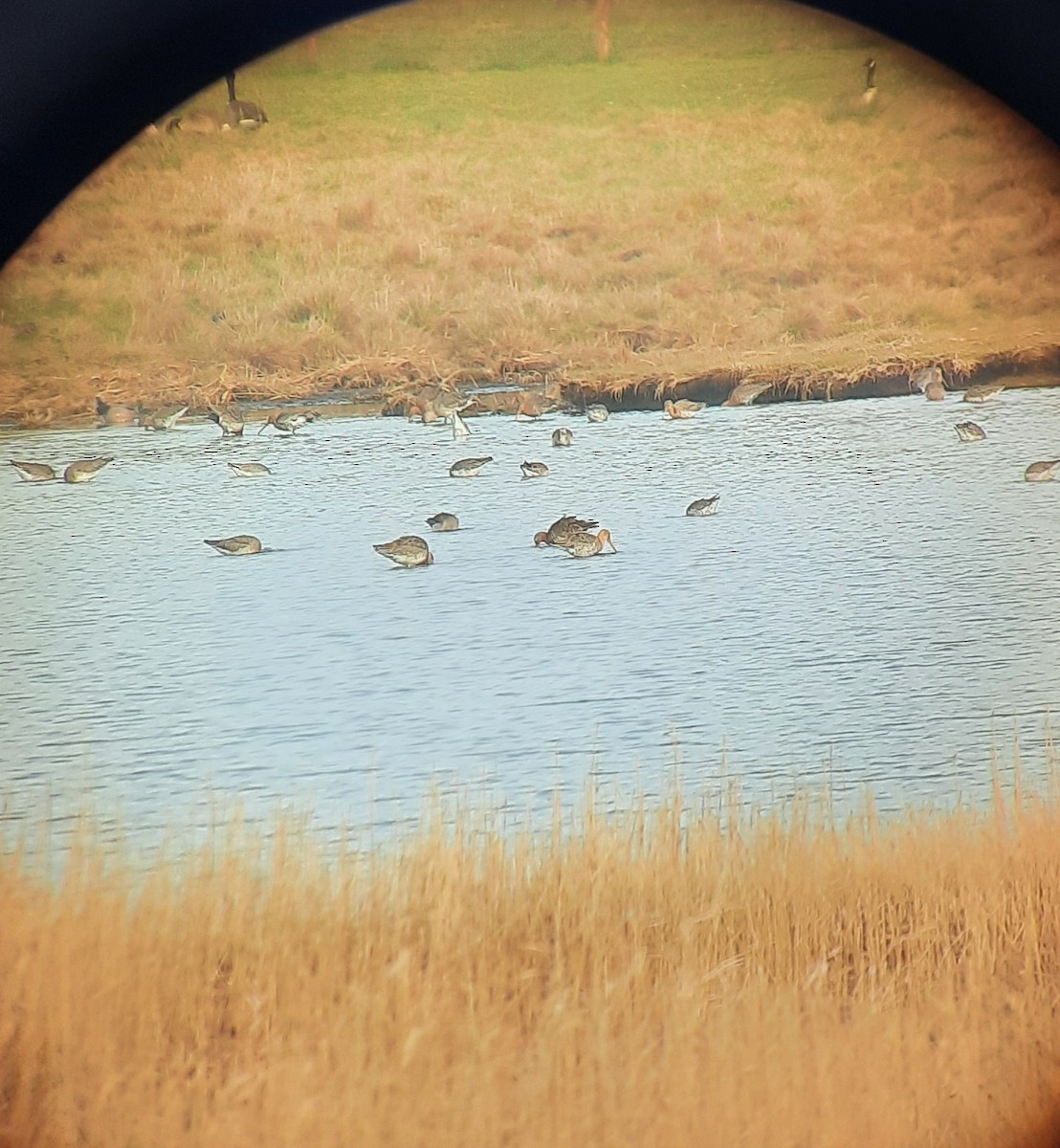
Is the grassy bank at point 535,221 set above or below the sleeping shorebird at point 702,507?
above

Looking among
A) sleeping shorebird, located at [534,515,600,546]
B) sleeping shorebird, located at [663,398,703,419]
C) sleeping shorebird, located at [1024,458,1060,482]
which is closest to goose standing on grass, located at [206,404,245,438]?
sleeping shorebird, located at [534,515,600,546]

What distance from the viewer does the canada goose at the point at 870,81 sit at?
148cm

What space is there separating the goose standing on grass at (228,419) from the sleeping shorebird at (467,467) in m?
0.26

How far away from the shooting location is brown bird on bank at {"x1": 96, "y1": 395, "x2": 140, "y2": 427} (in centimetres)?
143

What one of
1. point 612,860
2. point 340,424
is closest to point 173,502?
point 340,424

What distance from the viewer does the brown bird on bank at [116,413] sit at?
1.43 meters

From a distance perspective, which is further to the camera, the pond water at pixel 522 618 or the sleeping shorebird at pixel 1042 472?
the sleeping shorebird at pixel 1042 472

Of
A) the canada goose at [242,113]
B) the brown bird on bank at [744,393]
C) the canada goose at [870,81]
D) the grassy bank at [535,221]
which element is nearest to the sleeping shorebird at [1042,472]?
the grassy bank at [535,221]

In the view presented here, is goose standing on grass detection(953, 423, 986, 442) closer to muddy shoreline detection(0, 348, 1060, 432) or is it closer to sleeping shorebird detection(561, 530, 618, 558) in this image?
muddy shoreline detection(0, 348, 1060, 432)

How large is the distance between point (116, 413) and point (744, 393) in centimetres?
76

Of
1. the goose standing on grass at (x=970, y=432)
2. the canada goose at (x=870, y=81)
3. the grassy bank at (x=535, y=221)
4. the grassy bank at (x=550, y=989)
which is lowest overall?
the grassy bank at (x=550, y=989)

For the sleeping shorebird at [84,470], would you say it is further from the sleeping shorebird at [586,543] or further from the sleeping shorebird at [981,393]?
the sleeping shorebird at [981,393]

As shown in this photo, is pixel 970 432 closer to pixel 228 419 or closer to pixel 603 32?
pixel 603 32

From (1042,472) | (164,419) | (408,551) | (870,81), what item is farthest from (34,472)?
(1042,472)
